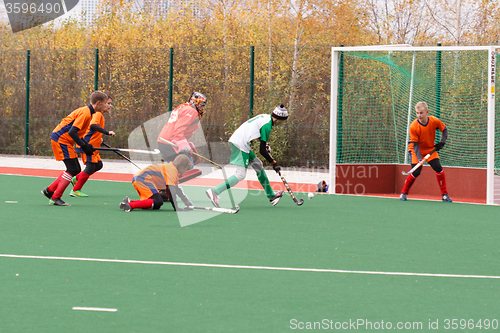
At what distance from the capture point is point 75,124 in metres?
8.74

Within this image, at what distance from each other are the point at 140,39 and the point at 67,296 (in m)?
18.4

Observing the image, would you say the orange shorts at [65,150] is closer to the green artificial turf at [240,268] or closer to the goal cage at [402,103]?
the green artificial turf at [240,268]

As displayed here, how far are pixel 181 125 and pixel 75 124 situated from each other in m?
1.31

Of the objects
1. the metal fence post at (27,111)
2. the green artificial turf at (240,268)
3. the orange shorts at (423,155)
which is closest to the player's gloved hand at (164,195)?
the green artificial turf at (240,268)

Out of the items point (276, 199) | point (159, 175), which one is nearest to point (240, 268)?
point (159, 175)

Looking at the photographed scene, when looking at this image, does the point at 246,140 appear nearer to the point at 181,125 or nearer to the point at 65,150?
the point at 181,125

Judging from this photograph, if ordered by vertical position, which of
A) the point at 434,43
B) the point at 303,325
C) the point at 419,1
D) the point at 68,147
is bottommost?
the point at 303,325

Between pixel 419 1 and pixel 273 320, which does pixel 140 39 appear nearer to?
pixel 419 1

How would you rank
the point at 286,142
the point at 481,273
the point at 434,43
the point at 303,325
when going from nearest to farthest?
1. the point at 303,325
2. the point at 481,273
3. the point at 286,142
4. the point at 434,43

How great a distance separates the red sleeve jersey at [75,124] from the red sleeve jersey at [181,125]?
0.97 meters

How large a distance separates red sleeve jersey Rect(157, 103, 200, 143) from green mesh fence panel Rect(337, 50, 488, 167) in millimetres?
3728

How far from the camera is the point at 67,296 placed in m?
4.35

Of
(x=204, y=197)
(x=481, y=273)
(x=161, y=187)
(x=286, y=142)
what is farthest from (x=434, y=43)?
(x=481, y=273)

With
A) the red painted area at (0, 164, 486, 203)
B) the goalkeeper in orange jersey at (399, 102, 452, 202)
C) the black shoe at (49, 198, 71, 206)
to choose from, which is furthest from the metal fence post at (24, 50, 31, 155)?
the goalkeeper in orange jersey at (399, 102, 452, 202)
